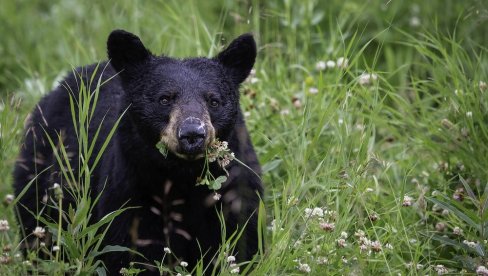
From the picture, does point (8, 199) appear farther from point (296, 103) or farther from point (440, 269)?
point (440, 269)

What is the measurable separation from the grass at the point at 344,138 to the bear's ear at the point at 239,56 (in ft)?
1.29

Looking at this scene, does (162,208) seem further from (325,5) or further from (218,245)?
(325,5)

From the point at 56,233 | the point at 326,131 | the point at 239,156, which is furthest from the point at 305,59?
the point at 56,233

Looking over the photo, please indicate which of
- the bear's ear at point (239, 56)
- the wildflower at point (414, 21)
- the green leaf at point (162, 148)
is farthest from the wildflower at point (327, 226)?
the wildflower at point (414, 21)

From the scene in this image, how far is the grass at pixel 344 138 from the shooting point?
15.5ft

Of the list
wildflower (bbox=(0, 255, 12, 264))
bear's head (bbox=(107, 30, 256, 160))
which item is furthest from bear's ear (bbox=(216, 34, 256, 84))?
wildflower (bbox=(0, 255, 12, 264))

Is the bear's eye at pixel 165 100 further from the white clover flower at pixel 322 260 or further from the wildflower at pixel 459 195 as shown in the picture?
the wildflower at pixel 459 195

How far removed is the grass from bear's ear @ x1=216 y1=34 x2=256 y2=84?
1.29 feet

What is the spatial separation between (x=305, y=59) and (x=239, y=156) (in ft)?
7.51

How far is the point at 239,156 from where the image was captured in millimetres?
5090

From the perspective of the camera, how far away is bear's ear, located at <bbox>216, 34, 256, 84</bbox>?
17.2 feet

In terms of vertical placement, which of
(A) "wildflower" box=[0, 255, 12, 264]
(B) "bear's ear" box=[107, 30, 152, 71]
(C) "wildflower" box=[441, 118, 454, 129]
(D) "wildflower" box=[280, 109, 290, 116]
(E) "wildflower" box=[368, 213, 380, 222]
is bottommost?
(E) "wildflower" box=[368, 213, 380, 222]

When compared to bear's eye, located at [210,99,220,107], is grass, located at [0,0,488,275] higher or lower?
lower

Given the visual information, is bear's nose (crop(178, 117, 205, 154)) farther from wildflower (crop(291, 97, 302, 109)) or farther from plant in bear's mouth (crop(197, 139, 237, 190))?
wildflower (crop(291, 97, 302, 109))
